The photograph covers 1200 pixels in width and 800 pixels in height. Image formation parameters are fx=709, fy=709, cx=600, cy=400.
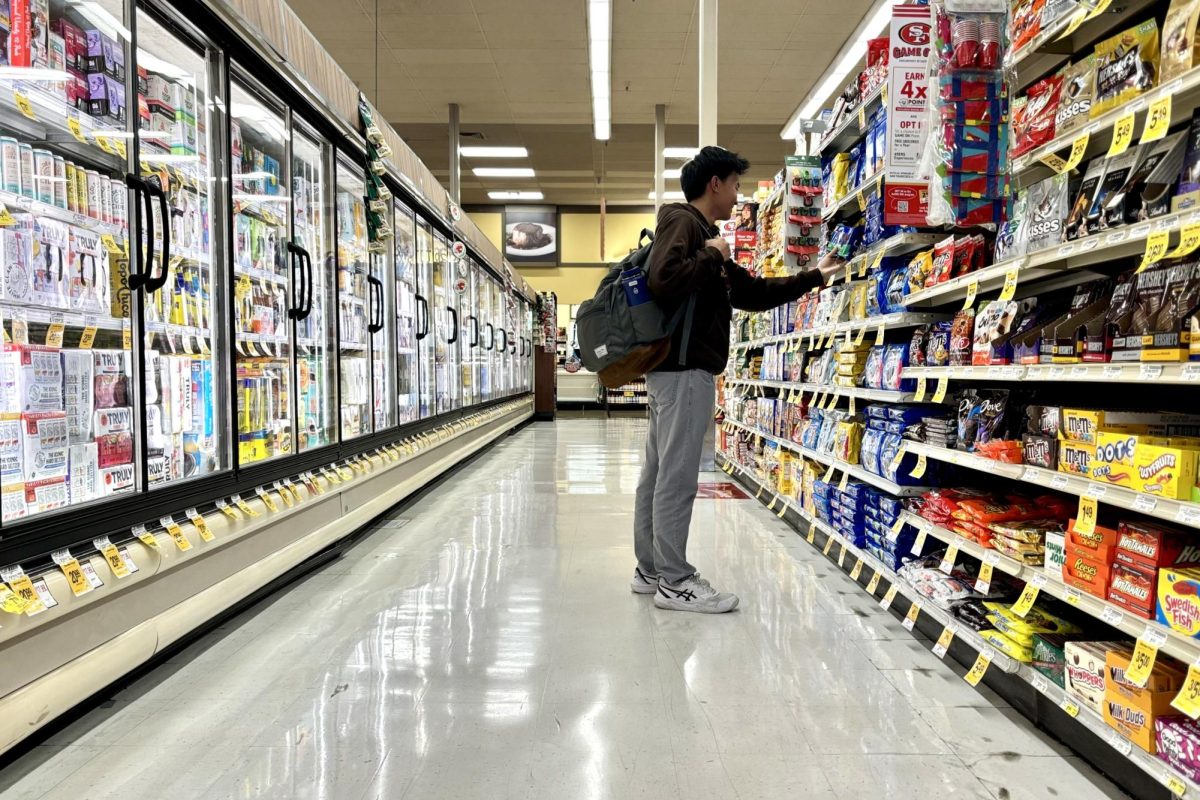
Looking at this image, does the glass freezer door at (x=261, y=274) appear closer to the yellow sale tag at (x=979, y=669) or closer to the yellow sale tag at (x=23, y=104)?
the yellow sale tag at (x=23, y=104)

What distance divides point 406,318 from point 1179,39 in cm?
501

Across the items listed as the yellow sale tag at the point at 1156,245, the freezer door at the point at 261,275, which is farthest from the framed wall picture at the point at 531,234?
the yellow sale tag at the point at 1156,245

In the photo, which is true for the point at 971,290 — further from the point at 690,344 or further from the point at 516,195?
the point at 516,195

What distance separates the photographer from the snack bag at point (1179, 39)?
4.90 feet

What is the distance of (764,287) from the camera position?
3.04m

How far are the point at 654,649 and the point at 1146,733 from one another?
4.66 feet

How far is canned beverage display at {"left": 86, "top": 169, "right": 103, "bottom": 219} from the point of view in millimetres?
2127

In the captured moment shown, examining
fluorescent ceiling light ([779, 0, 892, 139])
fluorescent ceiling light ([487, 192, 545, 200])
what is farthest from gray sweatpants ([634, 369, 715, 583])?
fluorescent ceiling light ([487, 192, 545, 200])

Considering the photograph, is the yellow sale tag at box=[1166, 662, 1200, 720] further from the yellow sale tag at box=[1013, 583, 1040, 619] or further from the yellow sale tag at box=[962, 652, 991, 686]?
the yellow sale tag at box=[962, 652, 991, 686]

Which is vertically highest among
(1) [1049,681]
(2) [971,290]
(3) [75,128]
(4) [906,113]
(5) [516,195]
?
(5) [516,195]

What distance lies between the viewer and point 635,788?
1.69 metres

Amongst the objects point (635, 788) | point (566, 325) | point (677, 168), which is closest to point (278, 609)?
point (635, 788)

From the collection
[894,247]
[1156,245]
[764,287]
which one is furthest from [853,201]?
[1156,245]

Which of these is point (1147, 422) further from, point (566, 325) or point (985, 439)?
point (566, 325)
